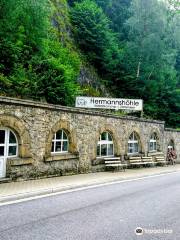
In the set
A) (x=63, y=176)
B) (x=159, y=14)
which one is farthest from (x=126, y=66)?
(x=63, y=176)

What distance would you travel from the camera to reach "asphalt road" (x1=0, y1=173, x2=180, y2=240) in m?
6.26

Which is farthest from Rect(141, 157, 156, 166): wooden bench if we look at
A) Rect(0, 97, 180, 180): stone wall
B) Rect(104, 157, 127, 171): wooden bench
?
Rect(104, 157, 127, 171): wooden bench

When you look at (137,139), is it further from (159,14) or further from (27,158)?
(159,14)

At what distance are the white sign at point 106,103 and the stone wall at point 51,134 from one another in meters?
1.10

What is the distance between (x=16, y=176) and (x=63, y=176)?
107 inches

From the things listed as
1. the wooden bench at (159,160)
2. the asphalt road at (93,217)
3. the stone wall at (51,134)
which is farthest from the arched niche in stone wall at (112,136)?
the wooden bench at (159,160)

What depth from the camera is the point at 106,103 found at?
64.7 ft

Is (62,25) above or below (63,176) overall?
above

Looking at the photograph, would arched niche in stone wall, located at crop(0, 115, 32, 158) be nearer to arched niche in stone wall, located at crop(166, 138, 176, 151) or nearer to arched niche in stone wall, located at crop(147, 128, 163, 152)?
arched niche in stone wall, located at crop(147, 128, 163, 152)

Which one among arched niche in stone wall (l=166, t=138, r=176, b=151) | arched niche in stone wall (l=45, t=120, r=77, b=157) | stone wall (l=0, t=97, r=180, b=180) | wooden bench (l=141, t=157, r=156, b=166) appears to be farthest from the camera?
arched niche in stone wall (l=166, t=138, r=176, b=151)

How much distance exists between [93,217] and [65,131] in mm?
7914

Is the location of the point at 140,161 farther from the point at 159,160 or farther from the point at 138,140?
the point at 159,160

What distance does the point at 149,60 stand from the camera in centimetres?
4238

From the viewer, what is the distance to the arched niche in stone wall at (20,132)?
11.9 meters
